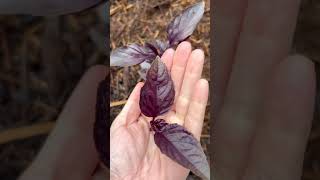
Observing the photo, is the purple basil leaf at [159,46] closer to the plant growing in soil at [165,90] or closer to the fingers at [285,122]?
the plant growing in soil at [165,90]

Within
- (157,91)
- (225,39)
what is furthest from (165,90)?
(225,39)

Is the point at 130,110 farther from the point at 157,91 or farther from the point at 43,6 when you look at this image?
the point at 43,6

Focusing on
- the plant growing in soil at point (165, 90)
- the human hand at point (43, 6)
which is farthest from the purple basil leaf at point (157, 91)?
the human hand at point (43, 6)

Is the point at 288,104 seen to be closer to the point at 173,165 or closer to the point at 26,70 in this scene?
the point at 173,165

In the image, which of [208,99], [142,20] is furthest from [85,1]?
[208,99]

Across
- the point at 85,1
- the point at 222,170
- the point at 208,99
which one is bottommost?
the point at 222,170

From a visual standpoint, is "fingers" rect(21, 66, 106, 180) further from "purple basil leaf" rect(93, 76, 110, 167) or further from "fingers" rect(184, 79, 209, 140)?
"fingers" rect(184, 79, 209, 140)
